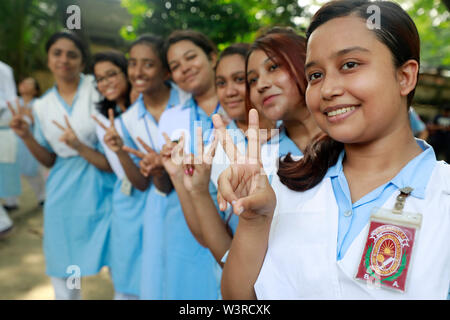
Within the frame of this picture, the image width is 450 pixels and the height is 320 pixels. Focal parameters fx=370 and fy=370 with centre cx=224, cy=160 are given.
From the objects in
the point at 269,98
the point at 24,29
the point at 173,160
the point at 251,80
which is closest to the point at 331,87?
the point at 269,98

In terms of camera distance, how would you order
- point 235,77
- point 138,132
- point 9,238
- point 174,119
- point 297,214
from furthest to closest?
point 9,238, point 138,132, point 174,119, point 235,77, point 297,214

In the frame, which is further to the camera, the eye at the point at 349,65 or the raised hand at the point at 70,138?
the raised hand at the point at 70,138

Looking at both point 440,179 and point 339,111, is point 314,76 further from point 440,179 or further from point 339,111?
point 440,179

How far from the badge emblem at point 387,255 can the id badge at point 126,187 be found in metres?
1.68

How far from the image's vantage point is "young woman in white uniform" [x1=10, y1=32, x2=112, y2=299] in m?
2.46

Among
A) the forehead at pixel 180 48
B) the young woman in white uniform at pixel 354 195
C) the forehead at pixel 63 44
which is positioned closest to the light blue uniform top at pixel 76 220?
the forehead at pixel 63 44

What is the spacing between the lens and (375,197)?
909mm

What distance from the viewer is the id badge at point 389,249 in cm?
80

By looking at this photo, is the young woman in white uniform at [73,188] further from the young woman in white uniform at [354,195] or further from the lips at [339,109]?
the lips at [339,109]

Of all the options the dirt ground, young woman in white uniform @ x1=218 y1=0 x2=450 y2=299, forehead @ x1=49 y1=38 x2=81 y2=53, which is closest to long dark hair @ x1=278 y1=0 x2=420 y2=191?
young woman in white uniform @ x1=218 y1=0 x2=450 y2=299

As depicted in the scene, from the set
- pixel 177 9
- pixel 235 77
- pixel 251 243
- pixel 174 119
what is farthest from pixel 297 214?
pixel 177 9
